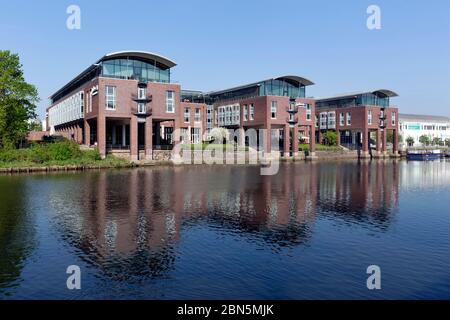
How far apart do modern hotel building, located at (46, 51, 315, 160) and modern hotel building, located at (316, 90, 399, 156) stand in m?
11.4

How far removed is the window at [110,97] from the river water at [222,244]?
114 feet

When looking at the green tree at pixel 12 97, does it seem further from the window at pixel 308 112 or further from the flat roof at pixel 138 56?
the window at pixel 308 112

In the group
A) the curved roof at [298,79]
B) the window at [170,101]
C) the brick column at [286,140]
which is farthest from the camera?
the brick column at [286,140]

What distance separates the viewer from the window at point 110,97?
233ft

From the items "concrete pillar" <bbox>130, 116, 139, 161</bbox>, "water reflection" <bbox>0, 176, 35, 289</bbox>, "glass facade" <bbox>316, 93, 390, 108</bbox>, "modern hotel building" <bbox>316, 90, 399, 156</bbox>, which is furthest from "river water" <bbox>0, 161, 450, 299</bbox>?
"glass facade" <bbox>316, 93, 390, 108</bbox>

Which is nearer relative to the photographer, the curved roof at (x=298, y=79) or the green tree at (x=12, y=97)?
the green tree at (x=12, y=97)

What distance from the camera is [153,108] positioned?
7444 centimetres

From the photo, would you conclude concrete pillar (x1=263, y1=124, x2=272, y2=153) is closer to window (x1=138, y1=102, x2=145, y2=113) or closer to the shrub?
window (x1=138, y1=102, x2=145, y2=113)

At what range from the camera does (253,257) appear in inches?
728

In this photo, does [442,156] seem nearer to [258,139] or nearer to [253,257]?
[258,139]

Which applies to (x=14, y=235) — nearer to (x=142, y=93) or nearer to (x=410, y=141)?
(x=142, y=93)

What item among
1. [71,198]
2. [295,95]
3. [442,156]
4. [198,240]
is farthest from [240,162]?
[442,156]

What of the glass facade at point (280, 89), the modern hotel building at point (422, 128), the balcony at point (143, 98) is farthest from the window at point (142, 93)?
the modern hotel building at point (422, 128)
